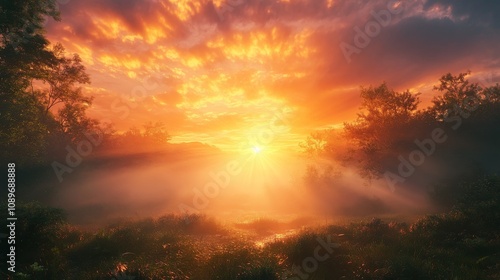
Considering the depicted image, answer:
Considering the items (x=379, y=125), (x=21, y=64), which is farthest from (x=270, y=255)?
(x=379, y=125)

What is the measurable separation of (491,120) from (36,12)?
175 feet

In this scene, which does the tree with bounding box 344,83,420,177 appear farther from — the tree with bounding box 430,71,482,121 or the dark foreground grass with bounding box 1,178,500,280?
the dark foreground grass with bounding box 1,178,500,280

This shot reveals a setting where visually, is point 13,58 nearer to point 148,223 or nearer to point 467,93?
point 148,223

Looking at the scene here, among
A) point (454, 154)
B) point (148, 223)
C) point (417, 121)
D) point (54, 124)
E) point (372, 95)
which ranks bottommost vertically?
point (148, 223)

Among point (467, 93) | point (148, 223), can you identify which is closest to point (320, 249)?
point (148, 223)

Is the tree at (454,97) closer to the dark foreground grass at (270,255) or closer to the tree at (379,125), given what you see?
the tree at (379,125)

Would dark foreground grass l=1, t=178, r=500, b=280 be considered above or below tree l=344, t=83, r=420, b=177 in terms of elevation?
below

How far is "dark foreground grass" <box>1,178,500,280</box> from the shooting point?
8.75 m

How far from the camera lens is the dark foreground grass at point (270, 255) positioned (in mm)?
8750

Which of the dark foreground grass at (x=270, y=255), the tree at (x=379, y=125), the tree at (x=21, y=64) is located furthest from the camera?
the tree at (x=379, y=125)

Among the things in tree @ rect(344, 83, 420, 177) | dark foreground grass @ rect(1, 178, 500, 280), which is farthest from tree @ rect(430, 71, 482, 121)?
dark foreground grass @ rect(1, 178, 500, 280)

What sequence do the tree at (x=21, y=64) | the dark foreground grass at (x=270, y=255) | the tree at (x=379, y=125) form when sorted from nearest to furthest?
the dark foreground grass at (x=270, y=255) → the tree at (x=21, y=64) → the tree at (x=379, y=125)

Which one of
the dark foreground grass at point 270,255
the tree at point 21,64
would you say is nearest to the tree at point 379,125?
the dark foreground grass at point 270,255

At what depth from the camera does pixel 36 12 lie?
1880 centimetres
